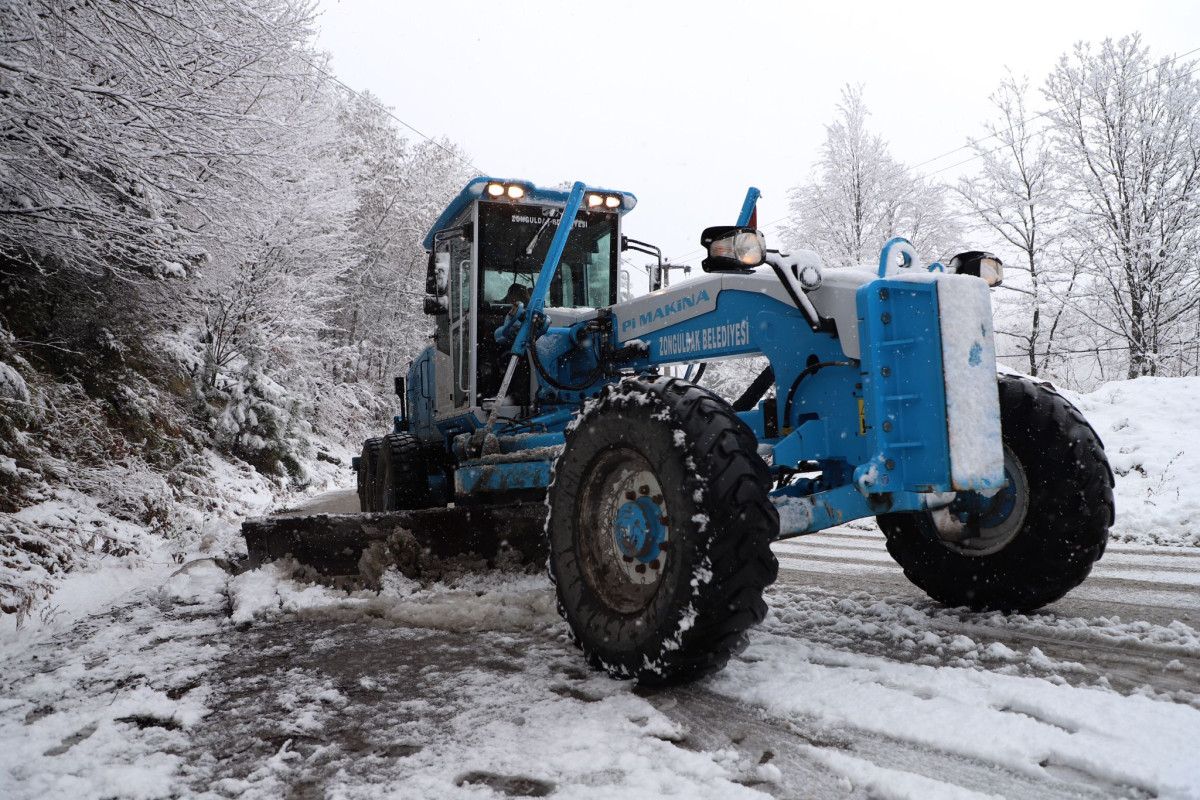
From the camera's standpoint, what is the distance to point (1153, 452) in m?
7.95

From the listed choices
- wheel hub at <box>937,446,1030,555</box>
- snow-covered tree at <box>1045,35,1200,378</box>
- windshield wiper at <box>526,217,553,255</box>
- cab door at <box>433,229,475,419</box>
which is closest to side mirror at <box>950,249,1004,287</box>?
wheel hub at <box>937,446,1030,555</box>

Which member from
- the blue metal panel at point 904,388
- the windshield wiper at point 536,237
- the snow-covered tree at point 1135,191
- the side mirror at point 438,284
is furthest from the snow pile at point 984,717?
the snow-covered tree at point 1135,191

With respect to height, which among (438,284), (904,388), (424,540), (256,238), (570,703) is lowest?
(570,703)

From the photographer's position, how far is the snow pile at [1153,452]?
20.7ft

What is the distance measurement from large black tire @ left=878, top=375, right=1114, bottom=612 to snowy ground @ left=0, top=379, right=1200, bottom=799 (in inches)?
6.9

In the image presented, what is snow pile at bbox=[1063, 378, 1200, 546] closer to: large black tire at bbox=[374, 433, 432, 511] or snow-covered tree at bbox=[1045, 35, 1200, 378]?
large black tire at bbox=[374, 433, 432, 511]

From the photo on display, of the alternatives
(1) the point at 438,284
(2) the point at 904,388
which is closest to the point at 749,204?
(2) the point at 904,388

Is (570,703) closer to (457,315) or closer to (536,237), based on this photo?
(536,237)

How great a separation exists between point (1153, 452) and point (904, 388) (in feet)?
23.0

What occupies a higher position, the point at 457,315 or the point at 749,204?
the point at 749,204

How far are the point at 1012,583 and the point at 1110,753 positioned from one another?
4.96 ft

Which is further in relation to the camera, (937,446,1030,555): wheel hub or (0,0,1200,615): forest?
(0,0,1200,615): forest

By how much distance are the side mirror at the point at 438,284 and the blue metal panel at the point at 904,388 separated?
410 cm

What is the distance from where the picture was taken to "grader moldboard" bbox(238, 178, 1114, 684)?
2586 millimetres
